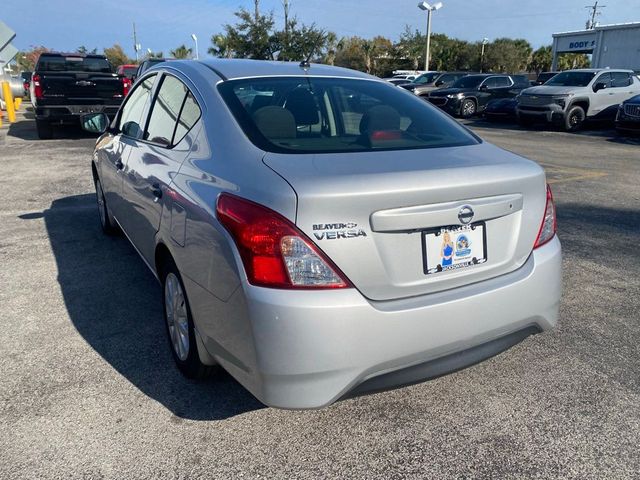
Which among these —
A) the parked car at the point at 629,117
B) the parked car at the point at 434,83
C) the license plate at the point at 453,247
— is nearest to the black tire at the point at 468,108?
the parked car at the point at 434,83

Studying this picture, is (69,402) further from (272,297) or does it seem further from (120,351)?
(272,297)

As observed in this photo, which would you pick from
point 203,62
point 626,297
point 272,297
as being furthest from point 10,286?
point 626,297

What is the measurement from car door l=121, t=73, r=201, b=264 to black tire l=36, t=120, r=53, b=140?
10711 millimetres

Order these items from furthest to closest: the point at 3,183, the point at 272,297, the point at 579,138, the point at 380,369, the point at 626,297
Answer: the point at 579,138, the point at 3,183, the point at 626,297, the point at 380,369, the point at 272,297

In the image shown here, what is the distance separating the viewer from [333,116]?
10.1ft

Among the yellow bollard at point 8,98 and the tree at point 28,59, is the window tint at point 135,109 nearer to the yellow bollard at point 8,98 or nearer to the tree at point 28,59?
the yellow bollard at point 8,98

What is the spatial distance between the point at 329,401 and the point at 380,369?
24cm

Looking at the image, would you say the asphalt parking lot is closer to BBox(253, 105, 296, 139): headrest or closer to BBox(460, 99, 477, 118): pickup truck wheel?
BBox(253, 105, 296, 139): headrest

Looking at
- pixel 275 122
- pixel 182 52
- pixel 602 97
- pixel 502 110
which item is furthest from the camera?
A: pixel 182 52

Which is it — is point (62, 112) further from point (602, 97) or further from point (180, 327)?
point (602, 97)

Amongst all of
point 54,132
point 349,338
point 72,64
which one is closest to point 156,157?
point 349,338

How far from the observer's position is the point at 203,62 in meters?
3.33

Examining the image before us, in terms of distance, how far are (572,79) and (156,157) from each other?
17078 millimetres

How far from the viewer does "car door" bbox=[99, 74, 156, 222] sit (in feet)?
12.7
